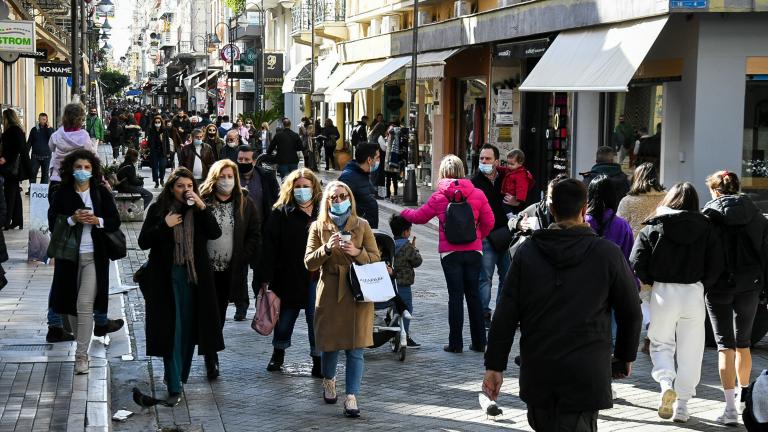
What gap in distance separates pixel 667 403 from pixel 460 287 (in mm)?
2682

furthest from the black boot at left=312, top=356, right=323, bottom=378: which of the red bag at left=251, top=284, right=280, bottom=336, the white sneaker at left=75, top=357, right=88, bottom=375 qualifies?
the white sneaker at left=75, top=357, right=88, bottom=375

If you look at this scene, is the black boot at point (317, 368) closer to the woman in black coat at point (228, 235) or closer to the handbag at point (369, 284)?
the woman in black coat at point (228, 235)

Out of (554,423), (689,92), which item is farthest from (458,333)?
(689,92)

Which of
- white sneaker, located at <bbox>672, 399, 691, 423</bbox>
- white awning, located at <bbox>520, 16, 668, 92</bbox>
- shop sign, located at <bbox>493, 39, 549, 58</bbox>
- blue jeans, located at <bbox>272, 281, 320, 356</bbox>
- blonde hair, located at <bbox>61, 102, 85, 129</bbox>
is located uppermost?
shop sign, located at <bbox>493, 39, 549, 58</bbox>

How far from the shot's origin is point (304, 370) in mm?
9852

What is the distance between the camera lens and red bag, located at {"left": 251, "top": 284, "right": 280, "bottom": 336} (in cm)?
944

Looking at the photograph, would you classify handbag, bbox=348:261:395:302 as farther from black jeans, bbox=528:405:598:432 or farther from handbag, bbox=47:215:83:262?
black jeans, bbox=528:405:598:432

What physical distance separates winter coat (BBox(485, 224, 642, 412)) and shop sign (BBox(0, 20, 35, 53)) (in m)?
18.7

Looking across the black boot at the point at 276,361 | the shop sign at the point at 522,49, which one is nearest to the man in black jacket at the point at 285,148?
the shop sign at the point at 522,49

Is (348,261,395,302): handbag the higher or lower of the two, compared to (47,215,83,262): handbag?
lower

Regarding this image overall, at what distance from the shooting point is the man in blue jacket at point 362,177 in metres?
10.5

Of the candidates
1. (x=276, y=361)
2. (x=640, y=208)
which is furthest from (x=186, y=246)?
(x=640, y=208)

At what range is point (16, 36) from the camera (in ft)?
73.8

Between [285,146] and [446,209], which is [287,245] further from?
[285,146]
